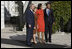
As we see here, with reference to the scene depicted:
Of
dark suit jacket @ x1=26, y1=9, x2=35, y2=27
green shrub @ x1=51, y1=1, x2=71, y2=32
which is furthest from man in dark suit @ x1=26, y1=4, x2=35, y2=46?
green shrub @ x1=51, y1=1, x2=71, y2=32

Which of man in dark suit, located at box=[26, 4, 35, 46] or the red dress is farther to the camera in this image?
the red dress

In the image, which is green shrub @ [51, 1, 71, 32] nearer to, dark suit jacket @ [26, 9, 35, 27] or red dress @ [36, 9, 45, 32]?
red dress @ [36, 9, 45, 32]

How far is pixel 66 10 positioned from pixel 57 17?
64 centimetres

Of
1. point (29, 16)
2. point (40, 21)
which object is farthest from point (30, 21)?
point (40, 21)

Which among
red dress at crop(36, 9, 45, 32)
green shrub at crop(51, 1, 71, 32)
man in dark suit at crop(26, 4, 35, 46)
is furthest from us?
green shrub at crop(51, 1, 71, 32)

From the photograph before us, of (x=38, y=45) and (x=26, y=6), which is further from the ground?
(x=26, y=6)

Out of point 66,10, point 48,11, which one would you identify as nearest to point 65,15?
point 66,10

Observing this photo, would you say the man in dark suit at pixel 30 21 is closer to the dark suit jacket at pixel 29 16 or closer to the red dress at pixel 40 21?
the dark suit jacket at pixel 29 16

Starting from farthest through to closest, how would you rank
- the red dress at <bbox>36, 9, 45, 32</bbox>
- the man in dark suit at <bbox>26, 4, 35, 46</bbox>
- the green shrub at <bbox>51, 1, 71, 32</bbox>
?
1. the green shrub at <bbox>51, 1, 71, 32</bbox>
2. the red dress at <bbox>36, 9, 45, 32</bbox>
3. the man in dark suit at <bbox>26, 4, 35, 46</bbox>

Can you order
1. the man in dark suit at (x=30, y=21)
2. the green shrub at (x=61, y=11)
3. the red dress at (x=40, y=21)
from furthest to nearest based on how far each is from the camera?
1. the green shrub at (x=61, y=11)
2. the red dress at (x=40, y=21)
3. the man in dark suit at (x=30, y=21)

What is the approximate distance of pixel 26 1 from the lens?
19422 millimetres

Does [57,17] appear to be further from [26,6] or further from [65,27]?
[26,6]

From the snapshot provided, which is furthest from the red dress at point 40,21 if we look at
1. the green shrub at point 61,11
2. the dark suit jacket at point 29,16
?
the green shrub at point 61,11

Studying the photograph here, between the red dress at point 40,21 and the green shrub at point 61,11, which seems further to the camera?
the green shrub at point 61,11
